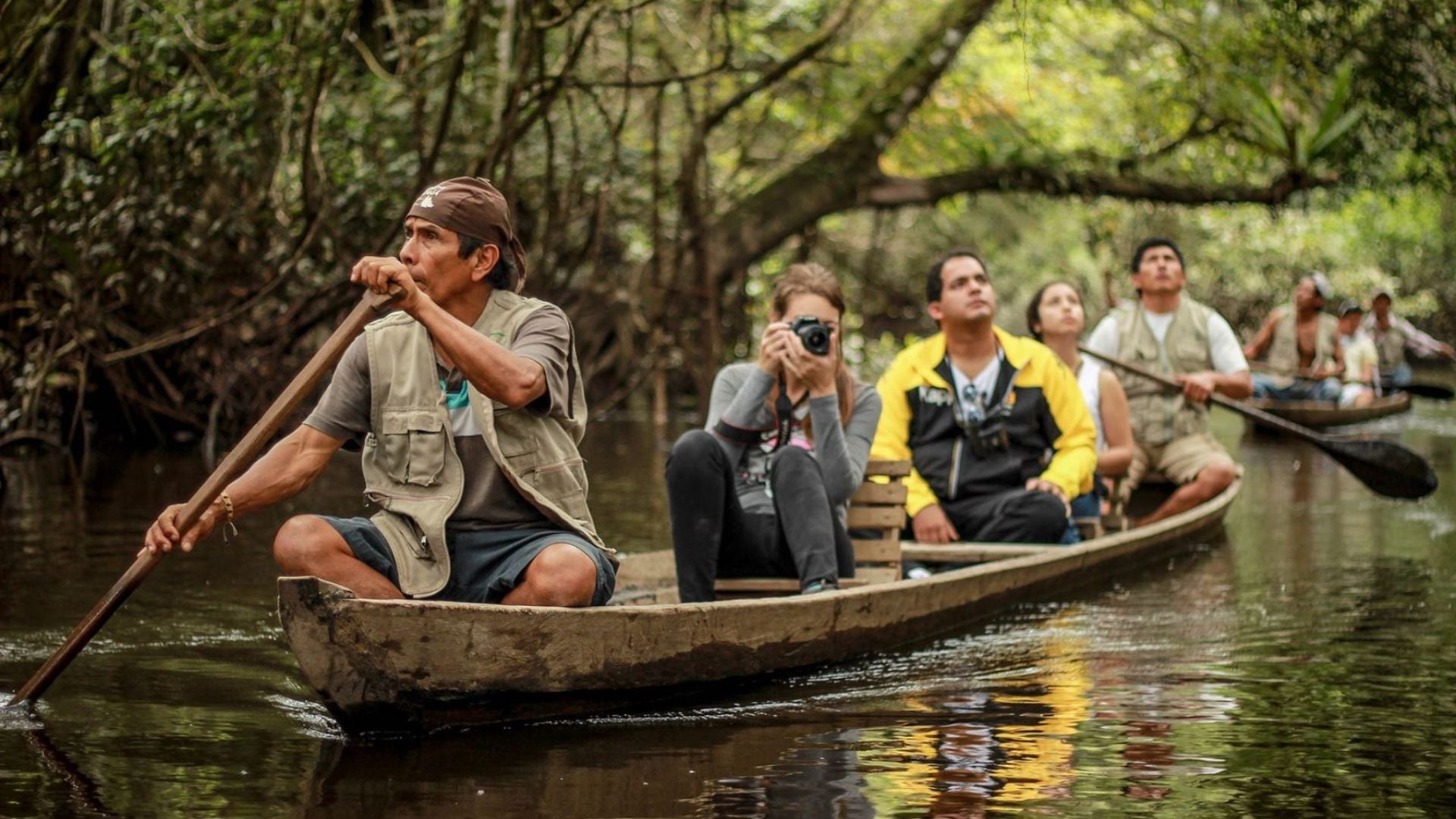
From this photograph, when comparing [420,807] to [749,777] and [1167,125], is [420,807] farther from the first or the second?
[1167,125]

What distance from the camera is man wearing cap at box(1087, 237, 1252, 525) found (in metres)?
8.20

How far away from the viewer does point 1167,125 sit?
15016 millimetres

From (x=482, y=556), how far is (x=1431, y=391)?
12143mm

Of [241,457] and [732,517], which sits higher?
[241,457]

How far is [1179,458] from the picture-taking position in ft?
27.6

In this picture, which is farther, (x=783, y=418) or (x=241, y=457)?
(x=783, y=418)

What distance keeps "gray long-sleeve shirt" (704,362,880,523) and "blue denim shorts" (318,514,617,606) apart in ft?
3.59

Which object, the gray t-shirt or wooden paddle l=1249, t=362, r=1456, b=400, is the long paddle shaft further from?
wooden paddle l=1249, t=362, r=1456, b=400

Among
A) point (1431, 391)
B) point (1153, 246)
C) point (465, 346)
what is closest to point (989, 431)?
point (1153, 246)

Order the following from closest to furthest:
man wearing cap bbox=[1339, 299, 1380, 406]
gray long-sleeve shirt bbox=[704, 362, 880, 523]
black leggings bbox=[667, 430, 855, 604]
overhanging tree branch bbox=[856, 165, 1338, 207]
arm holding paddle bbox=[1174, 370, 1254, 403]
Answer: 1. black leggings bbox=[667, 430, 855, 604]
2. gray long-sleeve shirt bbox=[704, 362, 880, 523]
3. arm holding paddle bbox=[1174, 370, 1254, 403]
4. overhanging tree branch bbox=[856, 165, 1338, 207]
5. man wearing cap bbox=[1339, 299, 1380, 406]

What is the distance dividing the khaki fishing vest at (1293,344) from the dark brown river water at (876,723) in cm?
841

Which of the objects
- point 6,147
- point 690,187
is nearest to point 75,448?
point 6,147

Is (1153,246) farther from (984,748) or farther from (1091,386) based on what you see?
(984,748)

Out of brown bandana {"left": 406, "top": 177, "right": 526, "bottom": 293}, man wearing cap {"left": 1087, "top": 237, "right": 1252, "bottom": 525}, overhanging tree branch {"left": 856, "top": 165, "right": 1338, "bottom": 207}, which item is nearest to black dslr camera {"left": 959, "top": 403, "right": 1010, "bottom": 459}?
man wearing cap {"left": 1087, "top": 237, "right": 1252, "bottom": 525}
